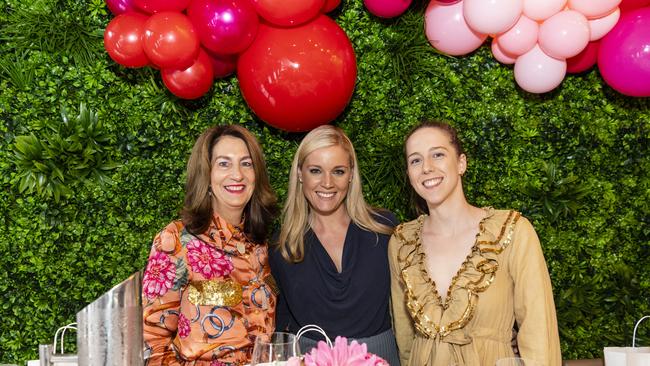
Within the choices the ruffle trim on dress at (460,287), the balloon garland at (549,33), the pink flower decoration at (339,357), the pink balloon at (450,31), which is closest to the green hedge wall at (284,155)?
the pink balloon at (450,31)

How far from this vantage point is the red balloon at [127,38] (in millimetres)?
2453

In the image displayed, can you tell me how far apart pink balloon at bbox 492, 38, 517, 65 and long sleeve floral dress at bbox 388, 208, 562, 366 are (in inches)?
37.5

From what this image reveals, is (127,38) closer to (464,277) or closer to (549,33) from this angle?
(464,277)

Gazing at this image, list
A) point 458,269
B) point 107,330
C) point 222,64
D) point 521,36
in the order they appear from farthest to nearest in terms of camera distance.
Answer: point 222,64 → point 521,36 → point 458,269 → point 107,330

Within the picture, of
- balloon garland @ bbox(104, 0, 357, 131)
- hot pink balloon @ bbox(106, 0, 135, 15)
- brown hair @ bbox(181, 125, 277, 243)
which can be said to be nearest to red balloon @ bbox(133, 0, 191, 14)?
balloon garland @ bbox(104, 0, 357, 131)

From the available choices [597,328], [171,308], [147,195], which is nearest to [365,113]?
[147,195]

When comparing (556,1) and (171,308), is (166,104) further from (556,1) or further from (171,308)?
(556,1)

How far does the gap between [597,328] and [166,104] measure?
7.79ft

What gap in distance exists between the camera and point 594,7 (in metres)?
2.51

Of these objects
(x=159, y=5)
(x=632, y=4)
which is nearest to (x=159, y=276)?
(x=159, y=5)

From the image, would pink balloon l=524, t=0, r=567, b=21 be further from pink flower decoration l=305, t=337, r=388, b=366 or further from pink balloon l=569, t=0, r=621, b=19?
pink flower decoration l=305, t=337, r=388, b=366

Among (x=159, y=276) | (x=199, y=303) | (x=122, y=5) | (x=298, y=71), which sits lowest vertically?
(x=199, y=303)

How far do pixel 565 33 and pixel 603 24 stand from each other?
8.6 inches

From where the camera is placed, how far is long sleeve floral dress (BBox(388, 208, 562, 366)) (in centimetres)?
209
